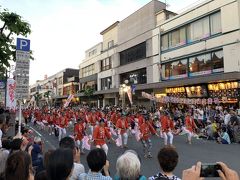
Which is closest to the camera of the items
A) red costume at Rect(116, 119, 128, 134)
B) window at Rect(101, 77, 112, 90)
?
red costume at Rect(116, 119, 128, 134)

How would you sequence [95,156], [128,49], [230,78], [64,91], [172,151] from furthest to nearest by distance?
[64,91]
[128,49]
[230,78]
[95,156]
[172,151]

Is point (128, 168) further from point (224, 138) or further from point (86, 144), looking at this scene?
point (224, 138)

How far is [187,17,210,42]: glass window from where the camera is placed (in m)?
30.5

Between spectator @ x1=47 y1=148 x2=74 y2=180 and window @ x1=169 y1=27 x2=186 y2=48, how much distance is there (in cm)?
3184

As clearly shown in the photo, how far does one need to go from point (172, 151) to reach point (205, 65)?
2801cm

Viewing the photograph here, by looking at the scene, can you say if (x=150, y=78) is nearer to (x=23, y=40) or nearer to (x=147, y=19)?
(x=147, y=19)

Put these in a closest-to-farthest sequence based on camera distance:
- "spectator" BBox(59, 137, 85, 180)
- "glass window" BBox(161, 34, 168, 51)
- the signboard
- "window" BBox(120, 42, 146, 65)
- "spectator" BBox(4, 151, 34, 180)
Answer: "spectator" BBox(4, 151, 34, 180) → "spectator" BBox(59, 137, 85, 180) → the signboard → "glass window" BBox(161, 34, 168, 51) → "window" BBox(120, 42, 146, 65)

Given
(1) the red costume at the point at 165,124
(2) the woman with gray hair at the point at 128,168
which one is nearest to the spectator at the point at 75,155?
(2) the woman with gray hair at the point at 128,168

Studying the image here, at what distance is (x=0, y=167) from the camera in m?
5.13

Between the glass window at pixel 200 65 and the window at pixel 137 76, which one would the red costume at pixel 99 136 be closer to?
the glass window at pixel 200 65

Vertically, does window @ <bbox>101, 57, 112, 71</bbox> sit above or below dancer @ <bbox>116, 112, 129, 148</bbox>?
above

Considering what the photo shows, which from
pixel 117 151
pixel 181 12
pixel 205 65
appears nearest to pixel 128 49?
pixel 181 12

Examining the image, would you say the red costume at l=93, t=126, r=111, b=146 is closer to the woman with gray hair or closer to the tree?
the tree

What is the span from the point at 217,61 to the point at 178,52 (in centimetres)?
630
